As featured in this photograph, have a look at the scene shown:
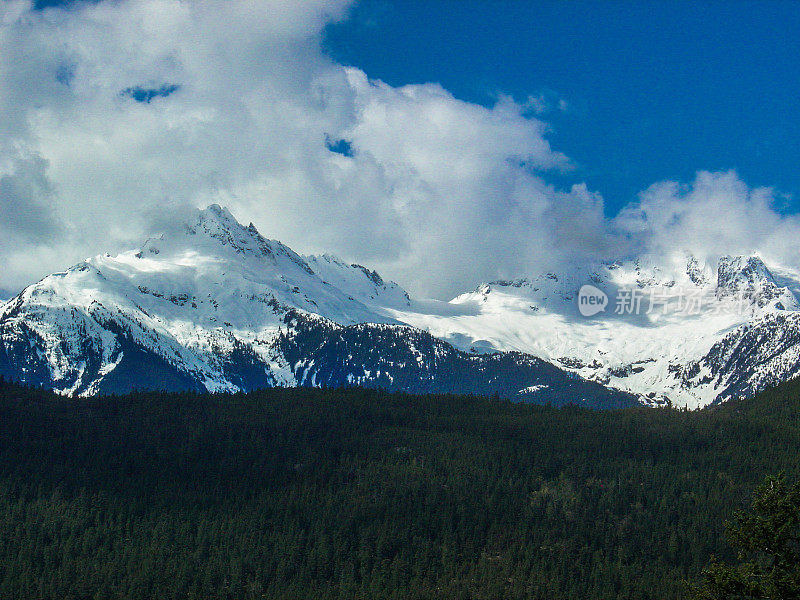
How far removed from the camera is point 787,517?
60.8 metres

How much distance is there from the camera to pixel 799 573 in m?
59.9

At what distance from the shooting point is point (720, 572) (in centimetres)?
6125

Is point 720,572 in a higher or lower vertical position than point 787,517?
lower

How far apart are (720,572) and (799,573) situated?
15.3ft

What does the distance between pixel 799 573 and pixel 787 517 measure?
3.42 m

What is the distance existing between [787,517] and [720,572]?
5.46 m
